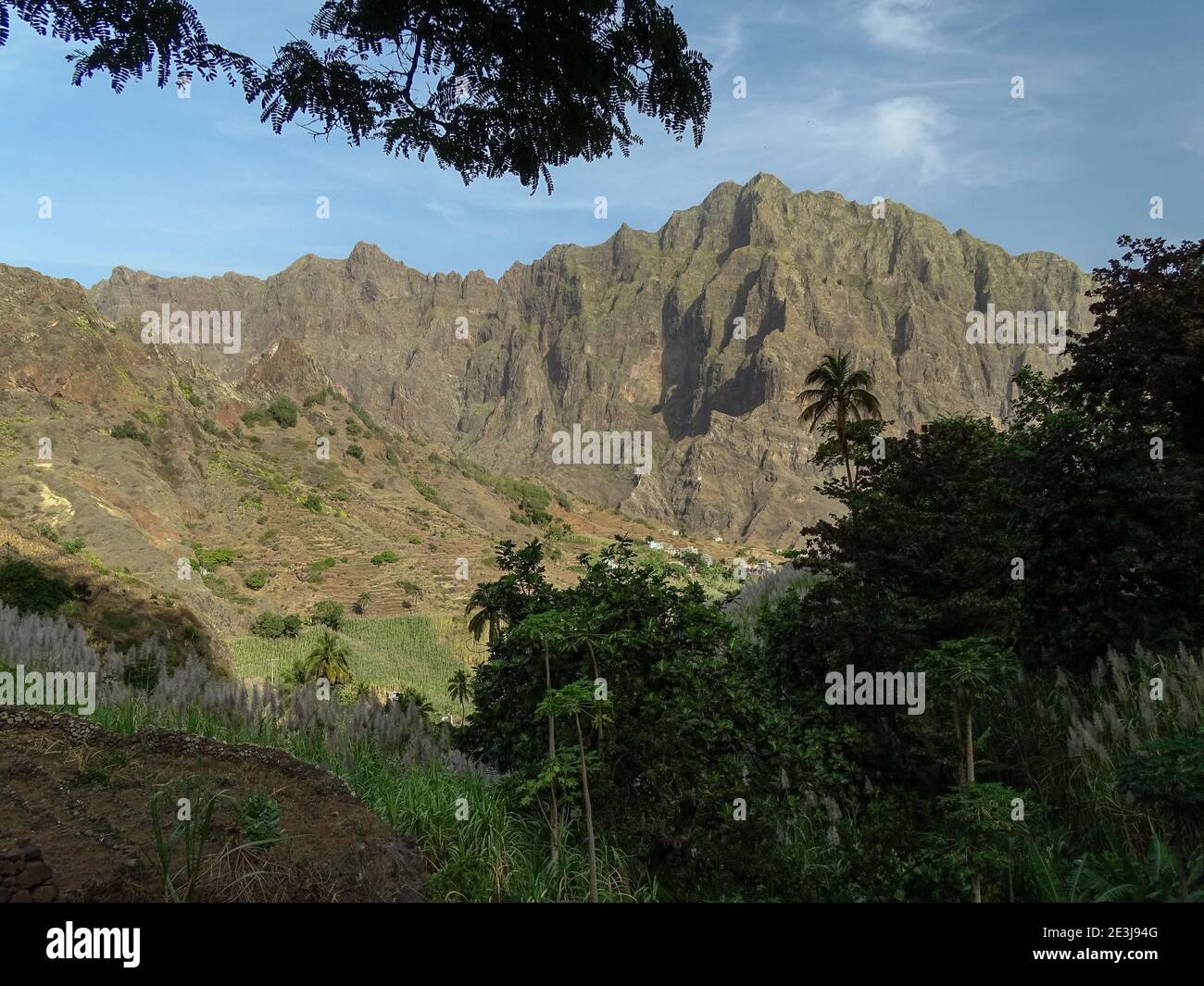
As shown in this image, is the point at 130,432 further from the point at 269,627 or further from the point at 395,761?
the point at 395,761

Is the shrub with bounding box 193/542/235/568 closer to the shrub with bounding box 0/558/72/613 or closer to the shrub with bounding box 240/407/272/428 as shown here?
the shrub with bounding box 240/407/272/428

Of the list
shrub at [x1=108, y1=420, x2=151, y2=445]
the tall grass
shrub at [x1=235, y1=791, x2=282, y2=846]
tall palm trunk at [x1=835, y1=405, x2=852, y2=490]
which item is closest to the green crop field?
tall palm trunk at [x1=835, y1=405, x2=852, y2=490]

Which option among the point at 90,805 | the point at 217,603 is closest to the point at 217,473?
the point at 217,603

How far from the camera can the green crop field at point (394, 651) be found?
37.7 metres

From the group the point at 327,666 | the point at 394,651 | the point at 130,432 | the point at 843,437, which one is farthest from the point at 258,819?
the point at 130,432

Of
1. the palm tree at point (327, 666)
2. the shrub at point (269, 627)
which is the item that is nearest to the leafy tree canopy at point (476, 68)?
the palm tree at point (327, 666)

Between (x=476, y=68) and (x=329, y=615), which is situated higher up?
(x=476, y=68)

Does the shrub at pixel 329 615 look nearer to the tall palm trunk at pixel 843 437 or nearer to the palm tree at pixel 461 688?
the palm tree at pixel 461 688

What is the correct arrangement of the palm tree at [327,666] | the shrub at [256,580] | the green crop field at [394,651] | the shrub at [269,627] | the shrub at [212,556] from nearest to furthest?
the palm tree at [327,666] → the green crop field at [394,651] → the shrub at [269,627] → the shrub at [212,556] → the shrub at [256,580]

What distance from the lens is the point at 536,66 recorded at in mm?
4566

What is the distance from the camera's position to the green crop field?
37688 millimetres

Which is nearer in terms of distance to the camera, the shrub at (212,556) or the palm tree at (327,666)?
the palm tree at (327,666)

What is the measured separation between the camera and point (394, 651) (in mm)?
46000

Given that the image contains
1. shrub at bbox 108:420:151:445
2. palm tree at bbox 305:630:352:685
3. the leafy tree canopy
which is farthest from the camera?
shrub at bbox 108:420:151:445
